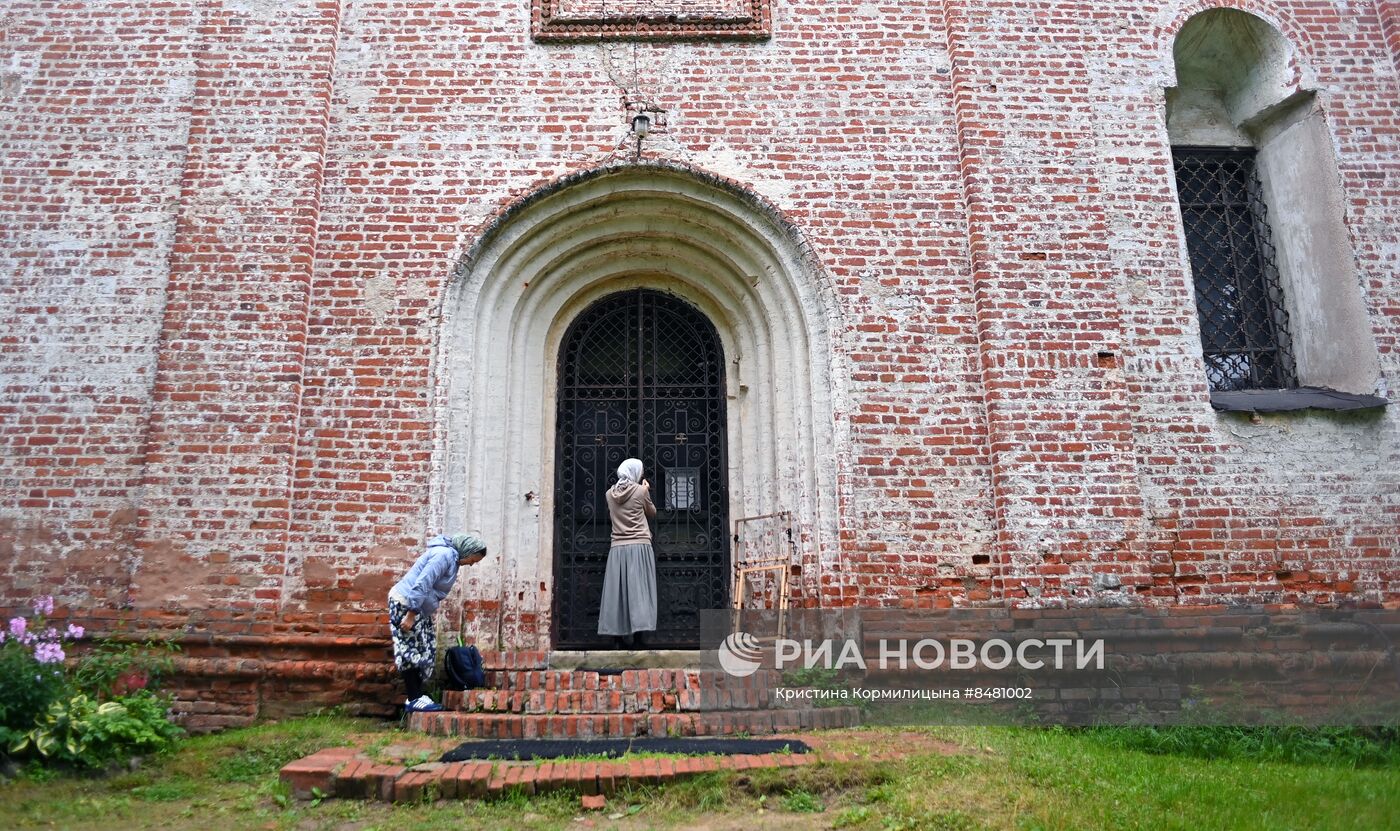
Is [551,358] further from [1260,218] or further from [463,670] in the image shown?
[1260,218]

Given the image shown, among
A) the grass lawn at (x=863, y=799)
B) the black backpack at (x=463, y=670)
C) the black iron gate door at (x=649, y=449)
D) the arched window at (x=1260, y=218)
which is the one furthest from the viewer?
the arched window at (x=1260, y=218)

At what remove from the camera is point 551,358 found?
25.6ft

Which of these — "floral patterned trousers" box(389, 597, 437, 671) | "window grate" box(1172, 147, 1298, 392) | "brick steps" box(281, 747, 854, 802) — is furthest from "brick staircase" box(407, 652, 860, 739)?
"window grate" box(1172, 147, 1298, 392)

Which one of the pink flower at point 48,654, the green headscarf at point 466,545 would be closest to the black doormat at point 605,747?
the green headscarf at point 466,545

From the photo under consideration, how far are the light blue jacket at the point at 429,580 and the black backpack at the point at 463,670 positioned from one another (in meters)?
0.32

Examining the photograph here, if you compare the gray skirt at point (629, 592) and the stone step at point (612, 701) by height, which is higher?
the gray skirt at point (629, 592)

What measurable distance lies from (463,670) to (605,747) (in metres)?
1.42

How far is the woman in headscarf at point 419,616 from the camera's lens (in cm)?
590

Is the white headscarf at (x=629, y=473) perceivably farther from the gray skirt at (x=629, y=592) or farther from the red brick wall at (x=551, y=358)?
the red brick wall at (x=551, y=358)

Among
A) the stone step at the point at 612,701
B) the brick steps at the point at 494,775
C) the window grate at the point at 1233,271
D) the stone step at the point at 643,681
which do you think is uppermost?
the window grate at the point at 1233,271

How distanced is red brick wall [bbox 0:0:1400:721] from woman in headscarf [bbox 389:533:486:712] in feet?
2.02

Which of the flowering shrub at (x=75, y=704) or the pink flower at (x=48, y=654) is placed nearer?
the flowering shrub at (x=75, y=704)

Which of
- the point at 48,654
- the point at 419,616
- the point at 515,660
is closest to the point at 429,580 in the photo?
the point at 419,616

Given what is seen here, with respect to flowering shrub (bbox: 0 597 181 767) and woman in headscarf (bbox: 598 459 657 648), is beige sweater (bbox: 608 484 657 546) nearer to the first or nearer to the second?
woman in headscarf (bbox: 598 459 657 648)
